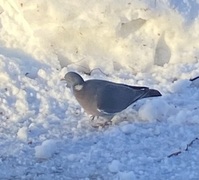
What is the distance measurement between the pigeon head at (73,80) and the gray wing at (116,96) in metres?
0.18

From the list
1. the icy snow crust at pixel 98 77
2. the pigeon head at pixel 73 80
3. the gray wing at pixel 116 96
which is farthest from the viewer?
the pigeon head at pixel 73 80

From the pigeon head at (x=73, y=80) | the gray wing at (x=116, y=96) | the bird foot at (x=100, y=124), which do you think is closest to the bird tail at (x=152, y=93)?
the gray wing at (x=116, y=96)

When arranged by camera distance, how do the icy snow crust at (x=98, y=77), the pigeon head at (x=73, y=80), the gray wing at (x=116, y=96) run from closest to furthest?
the icy snow crust at (x=98, y=77)
the gray wing at (x=116, y=96)
the pigeon head at (x=73, y=80)

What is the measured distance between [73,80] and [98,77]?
76 centimetres

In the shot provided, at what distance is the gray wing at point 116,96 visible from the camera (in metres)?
5.95

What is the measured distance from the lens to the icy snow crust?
548 cm

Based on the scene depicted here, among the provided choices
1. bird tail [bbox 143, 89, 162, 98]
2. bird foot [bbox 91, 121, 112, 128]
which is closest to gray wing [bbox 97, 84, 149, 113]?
bird tail [bbox 143, 89, 162, 98]

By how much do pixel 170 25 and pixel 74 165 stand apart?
2.11 metres

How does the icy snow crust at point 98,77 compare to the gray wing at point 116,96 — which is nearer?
the icy snow crust at point 98,77

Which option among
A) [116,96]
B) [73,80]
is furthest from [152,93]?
[73,80]

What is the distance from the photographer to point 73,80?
609 cm

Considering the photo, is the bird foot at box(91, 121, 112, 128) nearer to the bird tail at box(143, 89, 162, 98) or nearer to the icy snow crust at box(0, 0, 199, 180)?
the icy snow crust at box(0, 0, 199, 180)

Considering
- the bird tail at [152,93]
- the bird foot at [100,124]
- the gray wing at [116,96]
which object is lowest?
the bird foot at [100,124]

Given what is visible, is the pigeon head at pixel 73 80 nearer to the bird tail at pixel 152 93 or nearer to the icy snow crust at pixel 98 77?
the icy snow crust at pixel 98 77
